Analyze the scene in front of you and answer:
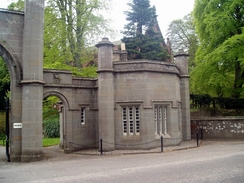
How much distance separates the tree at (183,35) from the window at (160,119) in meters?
22.9

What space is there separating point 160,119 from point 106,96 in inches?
155

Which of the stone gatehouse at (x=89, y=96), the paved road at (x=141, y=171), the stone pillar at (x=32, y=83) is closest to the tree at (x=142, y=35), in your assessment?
the stone gatehouse at (x=89, y=96)

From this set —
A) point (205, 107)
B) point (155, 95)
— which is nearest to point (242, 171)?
point (155, 95)

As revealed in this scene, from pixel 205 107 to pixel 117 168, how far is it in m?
15.8

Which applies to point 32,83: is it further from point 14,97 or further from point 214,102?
point 214,102

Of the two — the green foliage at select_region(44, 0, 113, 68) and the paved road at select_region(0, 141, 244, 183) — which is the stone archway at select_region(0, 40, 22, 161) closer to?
the paved road at select_region(0, 141, 244, 183)

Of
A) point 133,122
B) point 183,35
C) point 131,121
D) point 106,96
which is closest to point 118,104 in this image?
point 106,96

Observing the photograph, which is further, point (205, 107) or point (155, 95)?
point (205, 107)

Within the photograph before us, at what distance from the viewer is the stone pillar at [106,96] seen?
1583 centimetres

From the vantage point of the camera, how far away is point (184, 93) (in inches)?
811

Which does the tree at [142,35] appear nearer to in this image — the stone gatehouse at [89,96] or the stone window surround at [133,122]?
the stone gatehouse at [89,96]

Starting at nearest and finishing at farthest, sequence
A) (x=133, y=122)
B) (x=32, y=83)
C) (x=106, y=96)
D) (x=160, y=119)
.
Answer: (x=32, y=83)
(x=106, y=96)
(x=133, y=122)
(x=160, y=119)

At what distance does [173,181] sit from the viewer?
8055 mm

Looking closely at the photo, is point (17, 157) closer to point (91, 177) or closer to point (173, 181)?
point (91, 177)
